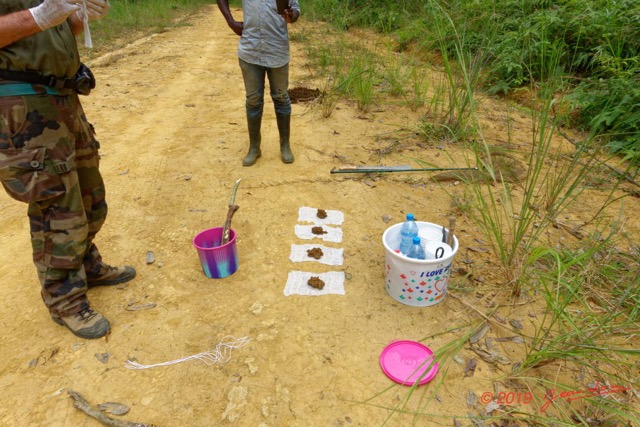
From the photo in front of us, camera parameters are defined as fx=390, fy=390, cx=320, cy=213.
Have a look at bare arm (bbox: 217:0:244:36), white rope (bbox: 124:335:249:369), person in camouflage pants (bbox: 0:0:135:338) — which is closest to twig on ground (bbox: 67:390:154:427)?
white rope (bbox: 124:335:249:369)

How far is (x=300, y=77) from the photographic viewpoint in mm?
5812

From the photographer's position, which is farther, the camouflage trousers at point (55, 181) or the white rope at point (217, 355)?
the white rope at point (217, 355)

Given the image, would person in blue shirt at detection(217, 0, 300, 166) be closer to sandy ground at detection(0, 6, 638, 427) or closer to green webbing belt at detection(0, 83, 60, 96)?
sandy ground at detection(0, 6, 638, 427)

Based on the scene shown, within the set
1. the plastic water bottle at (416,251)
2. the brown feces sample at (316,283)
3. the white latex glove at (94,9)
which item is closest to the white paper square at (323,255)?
the brown feces sample at (316,283)

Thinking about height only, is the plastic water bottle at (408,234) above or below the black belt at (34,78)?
below

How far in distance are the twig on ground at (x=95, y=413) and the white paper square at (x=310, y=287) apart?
3.07ft

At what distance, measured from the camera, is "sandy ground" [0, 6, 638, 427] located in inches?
64.4

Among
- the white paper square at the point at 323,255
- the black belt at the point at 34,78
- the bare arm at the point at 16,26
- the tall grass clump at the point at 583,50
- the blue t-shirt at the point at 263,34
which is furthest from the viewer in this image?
the tall grass clump at the point at 583,50

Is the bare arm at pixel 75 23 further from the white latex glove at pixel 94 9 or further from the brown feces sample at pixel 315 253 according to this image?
the brown feces sample at pixel 315 253

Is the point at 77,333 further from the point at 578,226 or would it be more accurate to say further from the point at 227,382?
the point at 578,226

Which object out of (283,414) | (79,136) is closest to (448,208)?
(283,414)

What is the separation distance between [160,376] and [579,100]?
175 inches

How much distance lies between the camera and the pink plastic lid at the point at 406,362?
1.71 metres

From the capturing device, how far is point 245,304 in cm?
210
